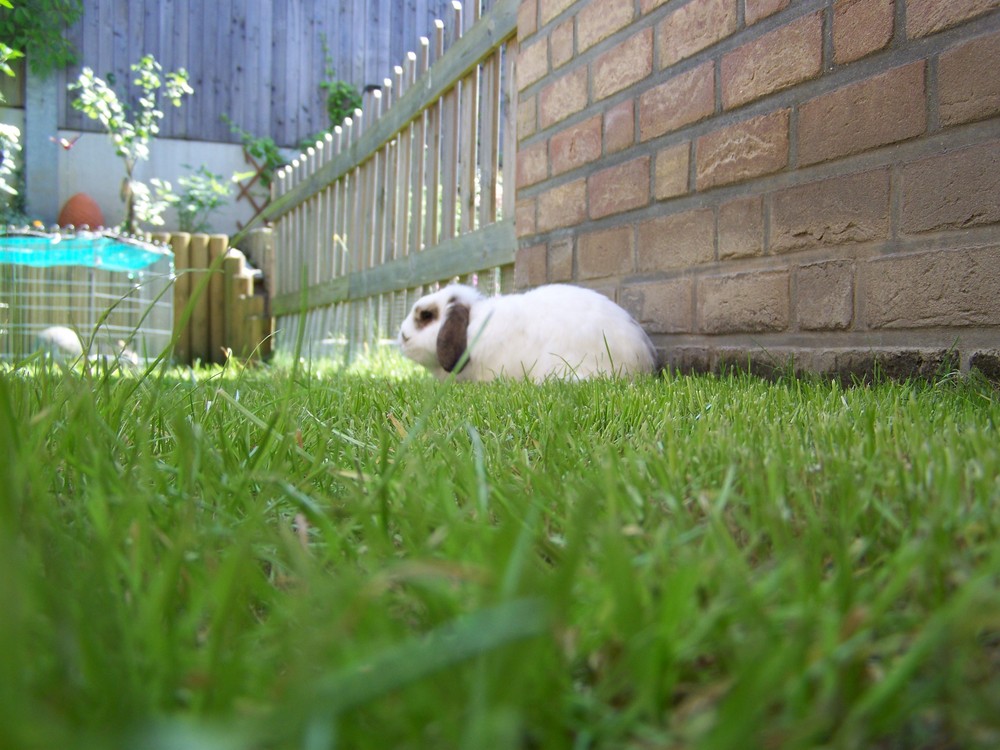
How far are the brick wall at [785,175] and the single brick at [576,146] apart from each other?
0.01m

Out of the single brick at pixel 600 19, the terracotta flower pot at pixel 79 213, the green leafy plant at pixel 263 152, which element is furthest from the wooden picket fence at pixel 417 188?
the terracotta flower pot at pixel 79 213

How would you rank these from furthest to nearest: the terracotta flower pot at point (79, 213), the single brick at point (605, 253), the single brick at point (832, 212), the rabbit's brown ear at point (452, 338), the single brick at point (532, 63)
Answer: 1. the terracotta flower pot at point (79, 213)
2. the single brick at point (532, 63)
3. the rabbit's brown ear at point (452, 338)
4. the single brick at point (605, 253)
5. the single brick at point (832, 212)

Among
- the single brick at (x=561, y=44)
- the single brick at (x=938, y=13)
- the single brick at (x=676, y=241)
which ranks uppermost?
the single brick at (x=561, y=44)

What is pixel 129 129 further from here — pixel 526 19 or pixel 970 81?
pixel 970 81

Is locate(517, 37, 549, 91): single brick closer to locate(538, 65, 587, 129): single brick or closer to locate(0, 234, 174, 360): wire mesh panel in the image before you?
locate(538, 65, 587, 129): single brick

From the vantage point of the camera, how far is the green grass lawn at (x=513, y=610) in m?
0.37

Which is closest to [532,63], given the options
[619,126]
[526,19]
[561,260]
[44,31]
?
[526,19]

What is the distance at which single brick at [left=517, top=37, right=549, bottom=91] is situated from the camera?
3561mm

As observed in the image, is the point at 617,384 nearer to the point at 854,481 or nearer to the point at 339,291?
the point at 854,481

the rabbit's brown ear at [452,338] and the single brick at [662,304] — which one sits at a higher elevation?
the single brick at [662,304]

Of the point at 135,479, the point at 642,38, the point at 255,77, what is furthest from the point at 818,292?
the point at 255,77

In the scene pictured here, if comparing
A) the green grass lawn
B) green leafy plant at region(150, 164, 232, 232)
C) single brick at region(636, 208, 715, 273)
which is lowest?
the green grass lawn

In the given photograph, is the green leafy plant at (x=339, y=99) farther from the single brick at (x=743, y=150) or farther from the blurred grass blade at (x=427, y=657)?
the blurred grass blade at (x=427, y=657)

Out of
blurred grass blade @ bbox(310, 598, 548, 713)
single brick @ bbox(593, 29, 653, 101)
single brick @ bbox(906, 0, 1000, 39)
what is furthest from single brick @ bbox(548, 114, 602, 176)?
blurred grass blade @ bbox(310, 598, 548, 713)
